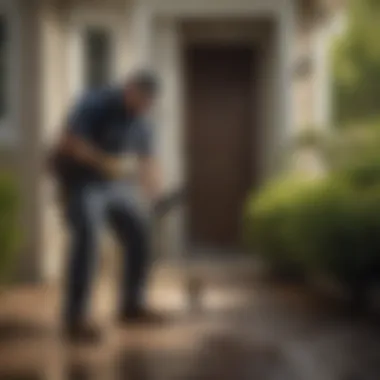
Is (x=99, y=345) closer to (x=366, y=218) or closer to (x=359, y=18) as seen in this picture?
(x=366, y=218)

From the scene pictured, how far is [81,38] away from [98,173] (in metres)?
0.45

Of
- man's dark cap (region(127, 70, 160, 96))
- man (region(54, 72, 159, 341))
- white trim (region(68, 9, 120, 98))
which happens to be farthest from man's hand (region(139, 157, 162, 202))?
white trim (region(68, 9, 120, 98))

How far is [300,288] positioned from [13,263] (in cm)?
66

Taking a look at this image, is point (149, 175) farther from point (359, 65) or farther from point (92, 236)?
point (359, 65)

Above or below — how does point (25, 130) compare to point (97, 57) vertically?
below

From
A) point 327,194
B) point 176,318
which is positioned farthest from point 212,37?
point 176,318

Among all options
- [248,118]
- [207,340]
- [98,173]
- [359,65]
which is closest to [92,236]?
[98,173]

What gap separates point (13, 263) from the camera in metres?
2.26

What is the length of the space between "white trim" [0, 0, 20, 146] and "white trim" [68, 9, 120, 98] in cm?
15

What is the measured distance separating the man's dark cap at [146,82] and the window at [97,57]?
0.30 ft

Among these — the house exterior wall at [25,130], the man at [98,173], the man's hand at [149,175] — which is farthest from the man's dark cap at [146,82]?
the house exterior wall at [25,130]

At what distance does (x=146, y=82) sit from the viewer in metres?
2.14

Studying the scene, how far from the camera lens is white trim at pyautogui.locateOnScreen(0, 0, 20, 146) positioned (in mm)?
2410

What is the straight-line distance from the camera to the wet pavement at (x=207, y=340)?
182cm
